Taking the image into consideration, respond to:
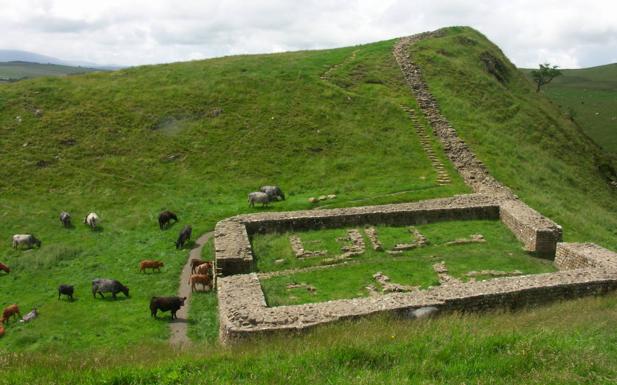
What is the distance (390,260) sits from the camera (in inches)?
969

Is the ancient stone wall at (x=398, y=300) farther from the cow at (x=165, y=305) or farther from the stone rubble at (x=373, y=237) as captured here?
the stone rubble at (x=373, y=237)

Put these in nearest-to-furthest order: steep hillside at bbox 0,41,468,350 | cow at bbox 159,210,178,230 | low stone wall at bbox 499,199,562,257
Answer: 1. steep hillside at bbox 0,41,468,350
2. low stone wall at bbox 499,199,562,257
3. cow at bbox 159,210,178,230

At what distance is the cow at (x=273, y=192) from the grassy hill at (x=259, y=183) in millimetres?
1171

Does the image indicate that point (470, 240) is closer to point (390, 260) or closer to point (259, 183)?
point (390, 260)

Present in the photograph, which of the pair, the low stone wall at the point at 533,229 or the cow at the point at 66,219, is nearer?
the low stone wall at the point at 533,229

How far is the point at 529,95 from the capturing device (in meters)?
62.7

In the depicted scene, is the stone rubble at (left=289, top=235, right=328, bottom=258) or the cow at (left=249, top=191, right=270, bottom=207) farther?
the cow at (left=249, top=191, right=270, bottom=207)

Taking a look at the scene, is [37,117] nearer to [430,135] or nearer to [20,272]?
[20,272]

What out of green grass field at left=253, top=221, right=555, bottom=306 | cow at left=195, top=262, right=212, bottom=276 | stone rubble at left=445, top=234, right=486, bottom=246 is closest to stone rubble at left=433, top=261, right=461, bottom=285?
green grass field at left=253, top=221, right=555, bottom=306

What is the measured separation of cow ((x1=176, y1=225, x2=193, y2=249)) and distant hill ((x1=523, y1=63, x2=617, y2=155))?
102m

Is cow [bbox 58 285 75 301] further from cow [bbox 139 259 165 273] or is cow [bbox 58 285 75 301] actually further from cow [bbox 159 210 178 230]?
cow [bbox 159 210 178 230]

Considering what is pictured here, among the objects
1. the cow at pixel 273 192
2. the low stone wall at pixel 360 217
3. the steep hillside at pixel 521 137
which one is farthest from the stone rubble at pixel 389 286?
the cow at pixel 273 192

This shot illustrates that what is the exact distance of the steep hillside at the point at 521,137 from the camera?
35.6 m

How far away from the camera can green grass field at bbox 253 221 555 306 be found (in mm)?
21578
